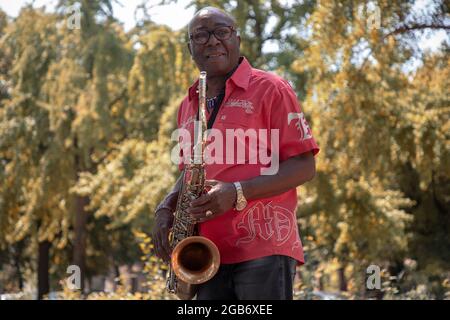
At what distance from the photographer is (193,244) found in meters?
3.41

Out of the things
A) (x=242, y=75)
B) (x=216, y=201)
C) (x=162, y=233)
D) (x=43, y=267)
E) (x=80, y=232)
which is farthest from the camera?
(x=43, y=267)

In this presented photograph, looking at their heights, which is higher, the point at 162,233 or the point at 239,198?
the point at 239,198

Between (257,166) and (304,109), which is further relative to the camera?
(304,109)

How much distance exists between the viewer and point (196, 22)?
366 centimetres

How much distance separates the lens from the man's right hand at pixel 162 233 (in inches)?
146

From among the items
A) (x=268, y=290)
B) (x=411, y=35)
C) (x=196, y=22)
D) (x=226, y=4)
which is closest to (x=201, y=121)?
(x=196, y=22)

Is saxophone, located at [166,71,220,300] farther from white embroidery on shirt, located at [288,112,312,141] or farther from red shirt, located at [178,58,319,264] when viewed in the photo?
white embroidery on shirt, located at [288,112,312,141]

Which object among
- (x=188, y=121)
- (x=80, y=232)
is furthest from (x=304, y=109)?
(x=80, y=232)

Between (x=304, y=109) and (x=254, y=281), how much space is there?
8992 mm

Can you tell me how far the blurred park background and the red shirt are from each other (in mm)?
5427

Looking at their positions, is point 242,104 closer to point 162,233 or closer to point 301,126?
point 301,126

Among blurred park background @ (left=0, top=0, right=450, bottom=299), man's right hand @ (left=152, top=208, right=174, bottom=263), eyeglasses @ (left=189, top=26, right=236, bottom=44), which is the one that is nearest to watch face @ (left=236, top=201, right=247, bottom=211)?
man's right hand @ (left=152, top=208, right=174, bottom=263)

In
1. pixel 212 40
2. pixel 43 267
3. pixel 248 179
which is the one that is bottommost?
pixel 43 267

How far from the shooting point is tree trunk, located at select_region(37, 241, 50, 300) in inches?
883
